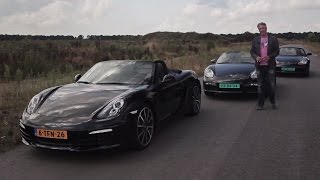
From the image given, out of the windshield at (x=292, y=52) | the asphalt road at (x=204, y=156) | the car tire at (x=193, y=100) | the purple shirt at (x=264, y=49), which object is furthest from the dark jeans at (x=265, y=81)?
the windshield at (x=292, y=52)

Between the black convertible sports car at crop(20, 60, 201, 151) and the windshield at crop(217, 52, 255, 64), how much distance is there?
501 centimetres

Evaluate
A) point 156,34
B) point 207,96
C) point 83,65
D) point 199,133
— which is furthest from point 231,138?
→ point 156,34

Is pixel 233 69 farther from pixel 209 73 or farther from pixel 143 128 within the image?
pixel 143 128

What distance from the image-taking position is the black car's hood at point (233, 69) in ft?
37.3

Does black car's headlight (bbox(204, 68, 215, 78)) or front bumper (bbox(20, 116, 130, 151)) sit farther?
black car's headlight (bbox(204, 68, 215, 78))

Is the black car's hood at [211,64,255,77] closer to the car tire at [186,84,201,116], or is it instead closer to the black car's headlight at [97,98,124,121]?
the car tire at [186,84,201,116]

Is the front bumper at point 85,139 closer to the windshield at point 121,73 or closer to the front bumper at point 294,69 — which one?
the windshield at point 121,73

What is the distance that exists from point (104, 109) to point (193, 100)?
3486 millimetres

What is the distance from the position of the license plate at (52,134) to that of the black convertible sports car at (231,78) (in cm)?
641

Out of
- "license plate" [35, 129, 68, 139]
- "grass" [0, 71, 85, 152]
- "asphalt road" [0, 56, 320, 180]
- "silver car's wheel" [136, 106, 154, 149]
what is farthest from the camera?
"grass" [0, 71, 85, 152]

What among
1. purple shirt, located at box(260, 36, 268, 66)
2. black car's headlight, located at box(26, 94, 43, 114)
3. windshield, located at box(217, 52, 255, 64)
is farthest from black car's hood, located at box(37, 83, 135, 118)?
windshield, located at box(217, 52, 255, 64)

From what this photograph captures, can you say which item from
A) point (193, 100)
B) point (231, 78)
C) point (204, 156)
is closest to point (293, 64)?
point (231, 78)

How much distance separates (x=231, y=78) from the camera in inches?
444

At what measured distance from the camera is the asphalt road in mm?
5195
